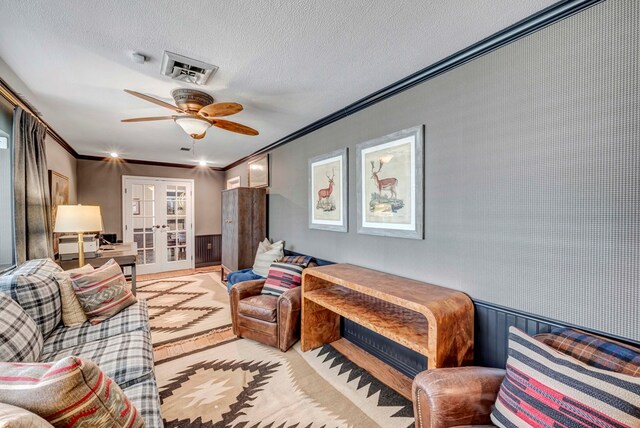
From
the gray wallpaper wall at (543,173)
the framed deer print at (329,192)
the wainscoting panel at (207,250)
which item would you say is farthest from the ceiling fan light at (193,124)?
the wainscoting panel at (207,250)

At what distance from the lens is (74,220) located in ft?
9.31

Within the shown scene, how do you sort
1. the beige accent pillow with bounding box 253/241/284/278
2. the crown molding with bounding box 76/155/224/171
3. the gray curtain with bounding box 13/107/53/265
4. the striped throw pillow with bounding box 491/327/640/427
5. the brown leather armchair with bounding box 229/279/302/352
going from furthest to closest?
the crown molding with bounding box 76/155/224/171 → the beige accent pillow with bounding box 253/241/284/278 → the brown leather armchair with bounding box 229/279/302/352 → the gray curtain with bounding box 13/107/53/265 → the striped throw pillow with bounding box 491/327/640/427

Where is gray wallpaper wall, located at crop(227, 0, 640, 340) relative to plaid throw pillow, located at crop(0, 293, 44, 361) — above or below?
above

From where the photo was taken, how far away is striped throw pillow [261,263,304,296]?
283 centimetres

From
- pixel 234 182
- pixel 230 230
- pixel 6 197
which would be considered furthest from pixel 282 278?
pixel 234 182

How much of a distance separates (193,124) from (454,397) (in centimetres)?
269

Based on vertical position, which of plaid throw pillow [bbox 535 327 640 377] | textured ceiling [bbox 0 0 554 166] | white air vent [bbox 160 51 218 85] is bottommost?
plaid throw pillow [bbox 535 327 640 377]

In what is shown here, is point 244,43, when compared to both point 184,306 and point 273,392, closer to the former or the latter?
point 273,392

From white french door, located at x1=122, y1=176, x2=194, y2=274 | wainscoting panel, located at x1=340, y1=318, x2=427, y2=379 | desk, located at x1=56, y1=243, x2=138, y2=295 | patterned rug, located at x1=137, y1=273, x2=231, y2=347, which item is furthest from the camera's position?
white french door, located at x1=122, y1=176, x2=194, y2=274

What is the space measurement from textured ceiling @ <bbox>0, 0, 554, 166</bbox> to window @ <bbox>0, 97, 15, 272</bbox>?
399 mm

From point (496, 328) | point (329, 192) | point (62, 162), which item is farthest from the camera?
point (62, 162)

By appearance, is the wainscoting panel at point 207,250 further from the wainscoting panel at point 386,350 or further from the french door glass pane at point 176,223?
the wainscoting panel at point 386,350

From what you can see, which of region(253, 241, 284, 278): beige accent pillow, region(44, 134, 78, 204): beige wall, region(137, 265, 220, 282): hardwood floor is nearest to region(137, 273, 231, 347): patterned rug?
region(137, 265, 220, 282): hardwood floor

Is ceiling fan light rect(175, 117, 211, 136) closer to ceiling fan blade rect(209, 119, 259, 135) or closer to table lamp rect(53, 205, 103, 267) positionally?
ceiling fan blade rect(209, 119, 259, 135)
